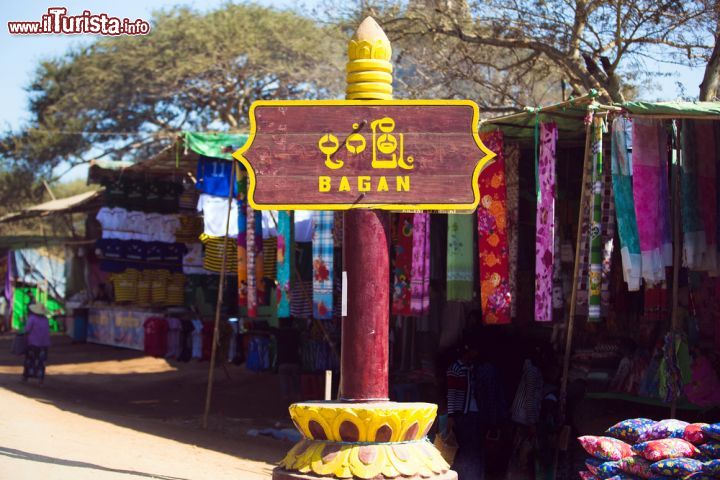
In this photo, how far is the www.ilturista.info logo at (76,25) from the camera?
1266 centimetres

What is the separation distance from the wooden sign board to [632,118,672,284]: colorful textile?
356cm

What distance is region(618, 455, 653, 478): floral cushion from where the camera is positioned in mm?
6191

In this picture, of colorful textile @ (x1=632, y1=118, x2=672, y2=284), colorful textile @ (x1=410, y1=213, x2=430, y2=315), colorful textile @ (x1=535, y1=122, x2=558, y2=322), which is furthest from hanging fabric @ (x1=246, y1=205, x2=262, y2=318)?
colorful textile @ (x1=632, y1=118, x2=672, y2=284)

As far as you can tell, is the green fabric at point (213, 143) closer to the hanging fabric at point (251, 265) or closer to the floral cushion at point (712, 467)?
the hanging fabric at point (251, 265)

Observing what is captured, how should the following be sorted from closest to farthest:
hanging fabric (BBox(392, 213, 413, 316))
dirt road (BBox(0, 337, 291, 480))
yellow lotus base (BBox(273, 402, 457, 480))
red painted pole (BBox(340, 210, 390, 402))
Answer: yellow lotus base (BBox(273, 402, 457, 480)) → red painted pole (BBox(340, 210, 390, 402)) → dirt road (BBox(0, 337, 291, 480)) → hanging fabric (BBox(392, 213, 413, 316))

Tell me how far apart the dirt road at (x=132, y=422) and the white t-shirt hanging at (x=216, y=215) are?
Answer: 2595mm

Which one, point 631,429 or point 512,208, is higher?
point 512,208

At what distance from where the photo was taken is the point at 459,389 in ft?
33.1

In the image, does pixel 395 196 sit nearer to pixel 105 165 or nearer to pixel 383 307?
pixel 383 307

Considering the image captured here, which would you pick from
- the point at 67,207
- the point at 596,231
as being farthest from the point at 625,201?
the point at 67,207

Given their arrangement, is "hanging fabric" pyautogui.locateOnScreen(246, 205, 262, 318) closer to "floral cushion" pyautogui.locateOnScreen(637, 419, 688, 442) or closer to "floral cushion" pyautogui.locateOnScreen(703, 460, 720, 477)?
"floral cushion" pyautogui.locateOnScreen(637, 419, 688, 442)

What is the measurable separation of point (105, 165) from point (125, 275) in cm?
245

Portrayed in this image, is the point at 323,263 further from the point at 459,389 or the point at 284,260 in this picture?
the point at 459,389

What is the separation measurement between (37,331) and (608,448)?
12.0m
